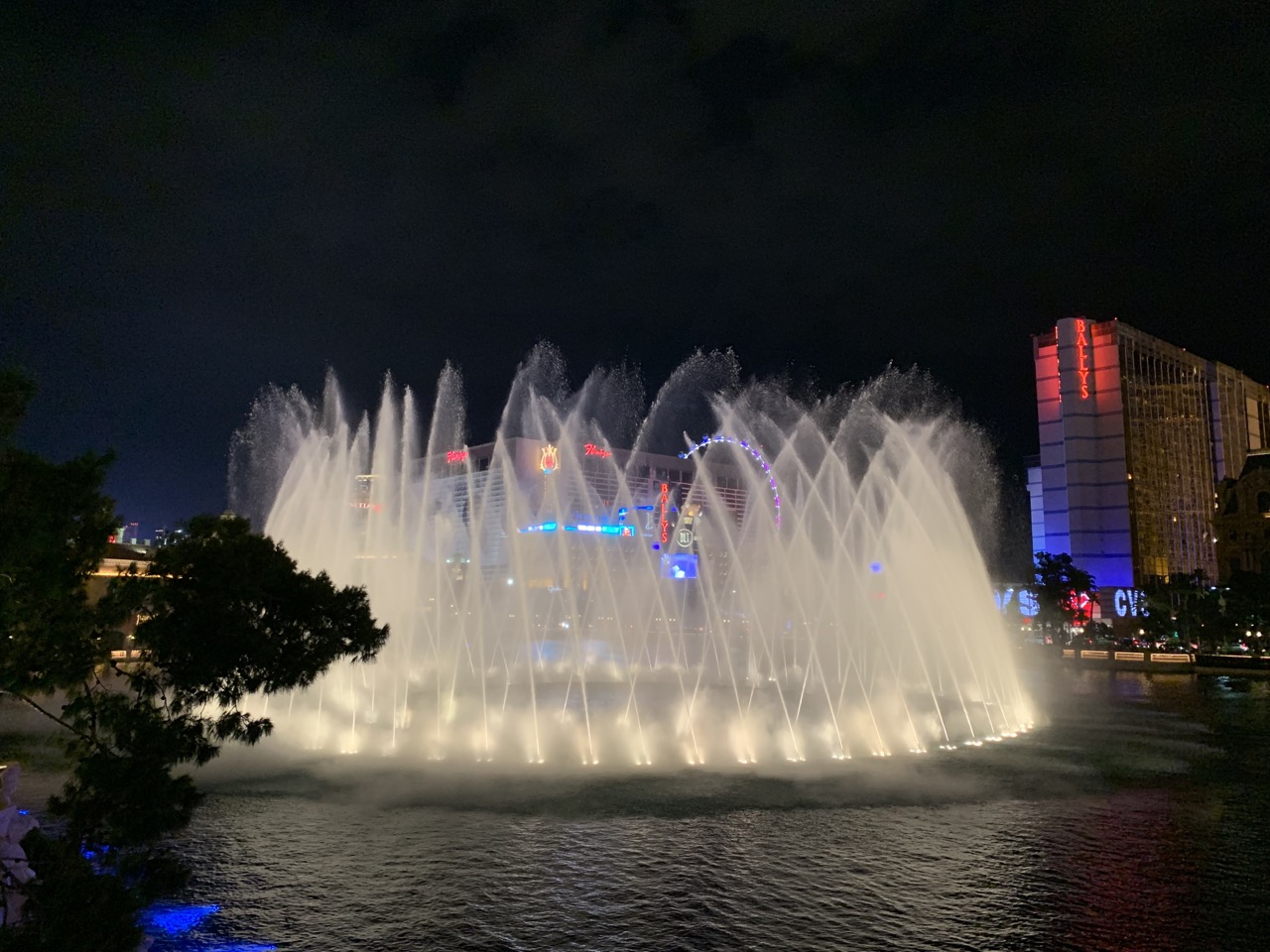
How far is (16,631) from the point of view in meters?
11.0

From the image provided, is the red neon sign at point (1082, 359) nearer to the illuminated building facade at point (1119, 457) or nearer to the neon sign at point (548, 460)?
the illuminated building facade at point (1119, 457)

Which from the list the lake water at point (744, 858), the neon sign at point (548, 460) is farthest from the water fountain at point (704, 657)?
the neon sign at point (548, 460)

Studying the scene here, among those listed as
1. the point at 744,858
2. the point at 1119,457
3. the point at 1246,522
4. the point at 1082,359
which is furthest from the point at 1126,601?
the point at 744,858

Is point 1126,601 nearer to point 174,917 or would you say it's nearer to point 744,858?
point 744,858

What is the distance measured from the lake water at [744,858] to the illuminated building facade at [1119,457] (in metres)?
68.8

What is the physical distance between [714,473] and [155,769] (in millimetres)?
126829

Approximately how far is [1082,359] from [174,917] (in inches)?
3609

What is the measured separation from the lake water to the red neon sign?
72.1 meters

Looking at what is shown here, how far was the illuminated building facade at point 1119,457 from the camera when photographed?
274 ft

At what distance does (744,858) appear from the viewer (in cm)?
1405

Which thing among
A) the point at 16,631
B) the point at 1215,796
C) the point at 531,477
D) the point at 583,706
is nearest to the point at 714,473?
the point at 531,477

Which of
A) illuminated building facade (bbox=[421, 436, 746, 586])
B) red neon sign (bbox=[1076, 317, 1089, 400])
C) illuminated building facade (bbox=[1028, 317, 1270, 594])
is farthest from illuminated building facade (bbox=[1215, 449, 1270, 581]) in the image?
illuminated building facade (bbox=[421, 436, 746, 586])

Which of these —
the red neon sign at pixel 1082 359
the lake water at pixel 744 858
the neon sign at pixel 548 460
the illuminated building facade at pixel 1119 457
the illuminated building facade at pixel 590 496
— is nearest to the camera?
the lake water at pixel 744 858

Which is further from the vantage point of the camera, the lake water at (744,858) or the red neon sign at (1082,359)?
the red neon sign at (1082,359)
